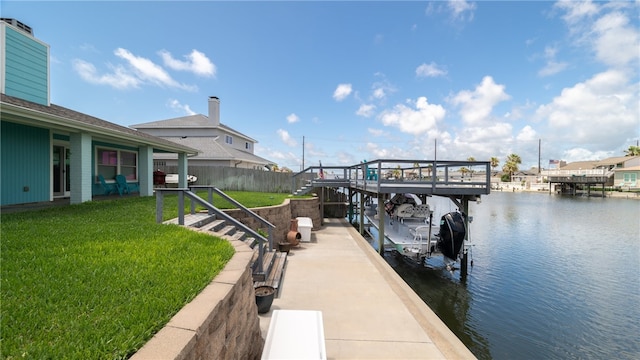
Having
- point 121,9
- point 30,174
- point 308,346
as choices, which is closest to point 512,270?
point 308,346

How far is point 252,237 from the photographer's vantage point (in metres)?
6.80

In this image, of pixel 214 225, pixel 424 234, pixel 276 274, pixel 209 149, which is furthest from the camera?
pixel 209 149

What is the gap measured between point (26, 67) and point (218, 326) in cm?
1117

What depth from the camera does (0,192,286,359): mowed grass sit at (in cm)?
193

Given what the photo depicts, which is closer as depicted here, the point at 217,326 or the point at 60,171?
the point at 217,326

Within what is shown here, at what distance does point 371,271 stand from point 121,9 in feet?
39.5

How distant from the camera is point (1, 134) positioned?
7.41 metres

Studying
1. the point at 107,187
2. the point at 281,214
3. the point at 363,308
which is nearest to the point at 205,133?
the point at 107,187

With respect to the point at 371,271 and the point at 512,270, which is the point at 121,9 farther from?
the point at 512,270

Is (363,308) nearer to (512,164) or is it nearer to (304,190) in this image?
(304,190)

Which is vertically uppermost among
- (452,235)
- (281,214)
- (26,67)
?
(26,67)

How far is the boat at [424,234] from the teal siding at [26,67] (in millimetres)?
12708

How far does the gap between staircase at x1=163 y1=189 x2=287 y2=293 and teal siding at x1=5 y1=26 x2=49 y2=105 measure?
263 inches

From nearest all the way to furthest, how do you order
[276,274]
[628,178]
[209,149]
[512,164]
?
[276,274] → [209,149] → [628,178] → [512,164]
